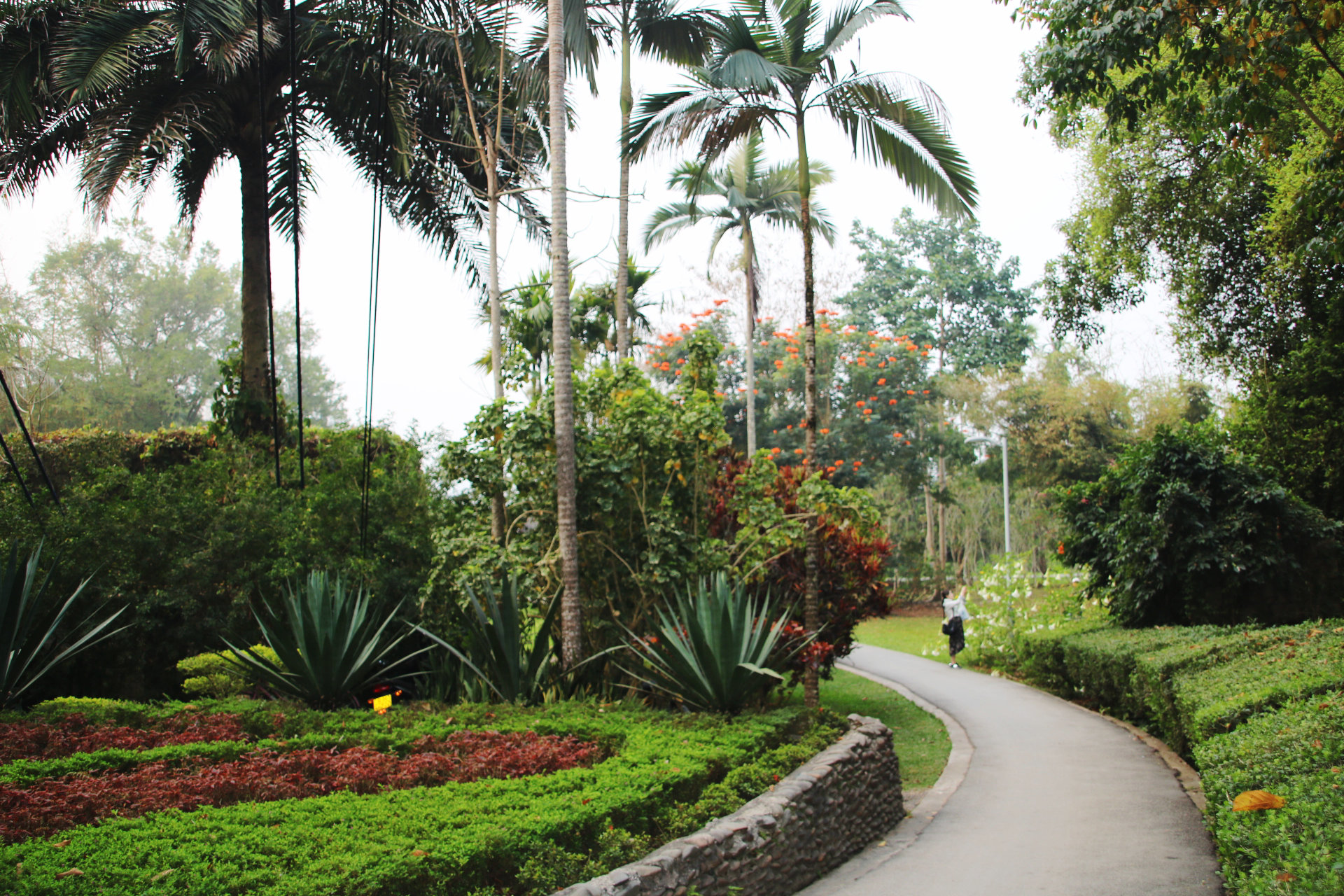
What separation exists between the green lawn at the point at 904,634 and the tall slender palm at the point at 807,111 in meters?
11.9

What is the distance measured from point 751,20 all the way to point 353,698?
7988mm

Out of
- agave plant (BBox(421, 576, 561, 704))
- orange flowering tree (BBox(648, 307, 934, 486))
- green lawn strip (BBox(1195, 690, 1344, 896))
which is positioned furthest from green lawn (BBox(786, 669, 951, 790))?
orange flowering tree (BBox(648, 307, 934, 486))

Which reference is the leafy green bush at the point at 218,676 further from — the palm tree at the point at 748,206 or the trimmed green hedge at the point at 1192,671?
the palm tree at the point at 748,206

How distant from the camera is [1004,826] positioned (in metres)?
7.13

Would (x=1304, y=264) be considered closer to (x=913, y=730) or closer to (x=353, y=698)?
(x=913, y=730)

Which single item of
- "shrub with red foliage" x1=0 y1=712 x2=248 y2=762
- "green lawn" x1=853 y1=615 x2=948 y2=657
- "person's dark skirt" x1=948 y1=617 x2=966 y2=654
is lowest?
"green lawn" x1=853 y1=615 x2=948 y2=657

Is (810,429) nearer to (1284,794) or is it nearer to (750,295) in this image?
(1284,794)

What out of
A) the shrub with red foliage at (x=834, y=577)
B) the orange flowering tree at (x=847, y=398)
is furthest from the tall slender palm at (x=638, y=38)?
the orange flowering tree at (x=847, y=398)

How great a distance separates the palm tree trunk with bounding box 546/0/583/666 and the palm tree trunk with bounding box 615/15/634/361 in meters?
3.74

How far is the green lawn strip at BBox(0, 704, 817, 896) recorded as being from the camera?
348cm

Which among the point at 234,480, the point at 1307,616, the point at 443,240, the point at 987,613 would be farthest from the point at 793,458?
the point at 234,480

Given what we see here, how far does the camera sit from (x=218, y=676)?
8633 millimetres

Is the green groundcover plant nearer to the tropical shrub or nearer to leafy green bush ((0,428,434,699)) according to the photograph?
the tropical shrub

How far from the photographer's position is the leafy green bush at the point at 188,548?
A: 941 cm
